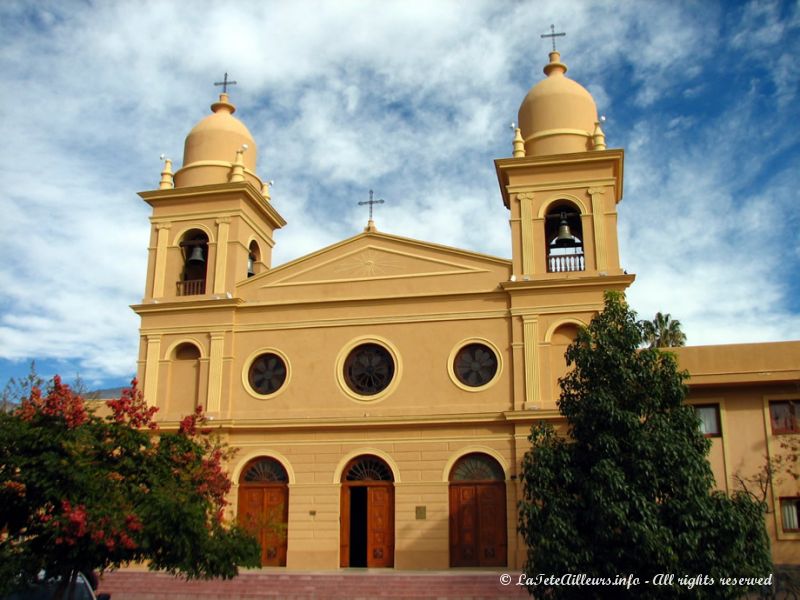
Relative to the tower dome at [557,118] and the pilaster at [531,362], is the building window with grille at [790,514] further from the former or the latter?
the tower dome at [557,118]

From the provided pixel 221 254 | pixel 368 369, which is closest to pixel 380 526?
pixel 368 369

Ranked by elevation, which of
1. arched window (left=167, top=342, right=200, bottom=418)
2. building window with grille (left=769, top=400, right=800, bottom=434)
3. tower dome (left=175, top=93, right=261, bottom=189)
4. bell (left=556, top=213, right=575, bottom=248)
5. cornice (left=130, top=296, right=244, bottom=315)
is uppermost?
tower dome (left=175, top=93, right=261, bottom=189)

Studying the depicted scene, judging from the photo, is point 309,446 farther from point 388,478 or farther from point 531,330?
point 531,330

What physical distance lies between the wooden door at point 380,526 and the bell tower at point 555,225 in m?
3.69

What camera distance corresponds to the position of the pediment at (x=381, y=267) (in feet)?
71.8

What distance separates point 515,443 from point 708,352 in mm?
5013

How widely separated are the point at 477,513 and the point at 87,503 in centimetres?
1145

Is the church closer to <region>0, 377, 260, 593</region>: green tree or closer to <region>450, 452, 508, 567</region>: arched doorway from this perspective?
<region>450, 452, 508, 567</region>: arched doorway

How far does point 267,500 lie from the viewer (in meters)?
21.4

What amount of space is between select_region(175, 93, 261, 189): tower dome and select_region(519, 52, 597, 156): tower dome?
822 cm

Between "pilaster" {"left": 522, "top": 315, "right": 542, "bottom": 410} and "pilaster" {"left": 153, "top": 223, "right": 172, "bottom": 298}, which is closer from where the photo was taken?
"pilaster" {"left": 522, "top": 315, "right": 542, "bottom": 410}

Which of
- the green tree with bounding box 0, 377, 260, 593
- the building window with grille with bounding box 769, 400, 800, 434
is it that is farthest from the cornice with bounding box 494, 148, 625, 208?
the green tree with bounding box 0, 377, 260, 593

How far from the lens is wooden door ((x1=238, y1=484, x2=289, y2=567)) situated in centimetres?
2081

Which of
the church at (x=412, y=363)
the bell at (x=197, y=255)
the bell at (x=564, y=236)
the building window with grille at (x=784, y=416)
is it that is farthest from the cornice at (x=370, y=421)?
the building window with grille at (x=784, y=416)
